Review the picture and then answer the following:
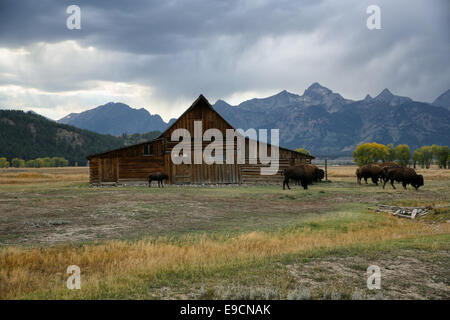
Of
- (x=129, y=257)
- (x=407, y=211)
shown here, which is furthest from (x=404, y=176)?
(x=129, y=257)

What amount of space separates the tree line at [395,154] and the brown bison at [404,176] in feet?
170

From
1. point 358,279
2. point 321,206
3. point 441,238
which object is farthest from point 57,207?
point 441,238

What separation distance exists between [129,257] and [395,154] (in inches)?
4062

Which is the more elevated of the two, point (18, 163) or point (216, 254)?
point (18, 163)

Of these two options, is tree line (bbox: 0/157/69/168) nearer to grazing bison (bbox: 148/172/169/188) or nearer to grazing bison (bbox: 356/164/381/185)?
grazing bison (bbox: 148/172/169/188)

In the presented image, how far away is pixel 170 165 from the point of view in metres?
31.9

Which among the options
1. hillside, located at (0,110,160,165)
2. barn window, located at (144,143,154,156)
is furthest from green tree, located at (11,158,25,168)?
barn window, located at (144,143,154,156)

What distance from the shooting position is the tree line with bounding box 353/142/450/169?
79.9 m

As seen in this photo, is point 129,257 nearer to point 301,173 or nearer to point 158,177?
point 301,173

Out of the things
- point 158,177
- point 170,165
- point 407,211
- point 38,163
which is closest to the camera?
point 407,211

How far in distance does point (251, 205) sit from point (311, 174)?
12.0 m

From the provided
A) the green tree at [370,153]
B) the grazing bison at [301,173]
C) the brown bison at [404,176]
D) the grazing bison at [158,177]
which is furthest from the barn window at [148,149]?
the green tree at [370,153]

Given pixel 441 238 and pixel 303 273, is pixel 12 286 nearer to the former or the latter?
pixel 303 273

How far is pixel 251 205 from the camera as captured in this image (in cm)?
1855
